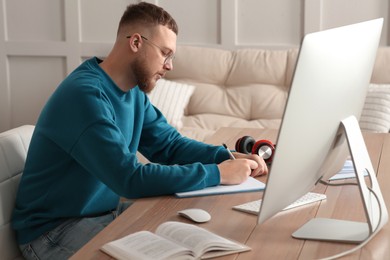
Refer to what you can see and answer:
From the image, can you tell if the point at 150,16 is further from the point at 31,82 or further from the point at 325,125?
the point at 31,82

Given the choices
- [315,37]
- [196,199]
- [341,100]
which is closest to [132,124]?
[196,199]

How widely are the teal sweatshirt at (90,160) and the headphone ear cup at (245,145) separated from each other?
14 cm

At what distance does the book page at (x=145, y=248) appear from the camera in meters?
→ 1.37

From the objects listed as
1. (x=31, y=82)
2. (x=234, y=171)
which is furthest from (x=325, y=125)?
(x=31, y=82)

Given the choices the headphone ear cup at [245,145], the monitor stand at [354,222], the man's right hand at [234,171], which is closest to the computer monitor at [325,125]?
the monitor stand at [354,222]

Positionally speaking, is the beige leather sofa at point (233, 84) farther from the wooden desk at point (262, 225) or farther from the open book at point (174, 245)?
the open book at point (174, 245)

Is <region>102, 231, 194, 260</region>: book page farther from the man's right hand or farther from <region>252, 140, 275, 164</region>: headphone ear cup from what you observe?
<region>252, 140, 275, 164</region>: headphone ear cup

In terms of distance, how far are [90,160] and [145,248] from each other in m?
0.49

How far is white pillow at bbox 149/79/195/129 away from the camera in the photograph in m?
4.14

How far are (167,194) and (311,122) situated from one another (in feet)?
2.16

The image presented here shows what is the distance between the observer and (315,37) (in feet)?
3.97

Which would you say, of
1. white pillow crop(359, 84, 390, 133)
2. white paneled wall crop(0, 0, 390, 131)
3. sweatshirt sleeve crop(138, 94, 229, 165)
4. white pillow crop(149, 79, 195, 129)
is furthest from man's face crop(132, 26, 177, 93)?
white paneled wall crop(0, 0, 390, 131)

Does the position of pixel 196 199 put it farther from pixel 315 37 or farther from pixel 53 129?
pixel 315 37

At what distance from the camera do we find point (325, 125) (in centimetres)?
135
